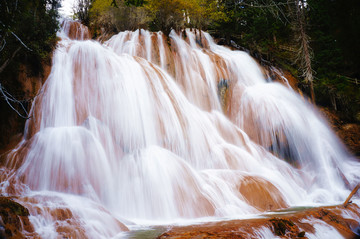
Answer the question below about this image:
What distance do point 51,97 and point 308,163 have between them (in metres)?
10.3

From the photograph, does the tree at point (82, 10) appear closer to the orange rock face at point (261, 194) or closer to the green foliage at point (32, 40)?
the green foliage at point (32, 40)

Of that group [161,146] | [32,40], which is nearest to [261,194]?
[161,146]

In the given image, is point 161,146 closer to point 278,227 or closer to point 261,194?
point 261,194

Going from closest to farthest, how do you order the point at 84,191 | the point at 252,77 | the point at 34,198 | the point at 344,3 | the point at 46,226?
the point at 344,3, the point at 46,226, the point at 34,198, the point at 84,191, the point at 252,77

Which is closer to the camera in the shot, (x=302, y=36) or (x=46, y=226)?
(x=46, y=226)

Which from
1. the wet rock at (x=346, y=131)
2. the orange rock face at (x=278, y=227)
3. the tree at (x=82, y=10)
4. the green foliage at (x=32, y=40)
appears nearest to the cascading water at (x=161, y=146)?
the green foliage at (x=32, y=40)

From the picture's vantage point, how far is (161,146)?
8.55 metres

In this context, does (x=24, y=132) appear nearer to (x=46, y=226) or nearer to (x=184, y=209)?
(x=46, y=226)

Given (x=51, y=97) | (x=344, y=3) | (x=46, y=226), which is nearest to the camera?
(x=344, y=3)

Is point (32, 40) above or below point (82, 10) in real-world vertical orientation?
below

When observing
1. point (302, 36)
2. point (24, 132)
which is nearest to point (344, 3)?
point (24, 132)

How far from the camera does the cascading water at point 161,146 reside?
19.6ft

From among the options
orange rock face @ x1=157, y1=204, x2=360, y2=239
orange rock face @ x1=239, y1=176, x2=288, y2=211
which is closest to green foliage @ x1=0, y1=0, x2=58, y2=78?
orange rock face @ x1=157, y1=204, x2=360, y2=239

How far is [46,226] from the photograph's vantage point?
159 inches
